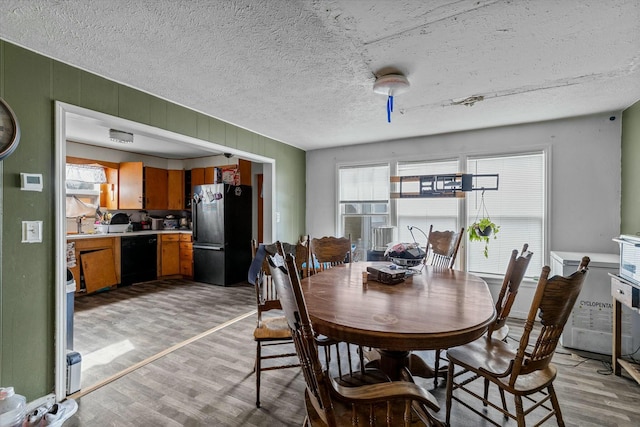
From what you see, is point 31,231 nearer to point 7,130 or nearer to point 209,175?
point 7,130

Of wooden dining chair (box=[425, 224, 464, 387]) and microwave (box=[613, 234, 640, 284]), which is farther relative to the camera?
wooden dining chair (box=[425, 224, 464, 387])

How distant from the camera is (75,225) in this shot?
4887mm

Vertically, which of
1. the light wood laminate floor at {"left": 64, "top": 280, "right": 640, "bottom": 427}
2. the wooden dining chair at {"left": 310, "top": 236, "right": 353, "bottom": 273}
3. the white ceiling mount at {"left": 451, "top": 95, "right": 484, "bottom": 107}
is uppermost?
the white ceiling mount at {"left": 451, "top": 95, "right": 484, "bottom": 107}

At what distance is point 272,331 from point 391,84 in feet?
6.72

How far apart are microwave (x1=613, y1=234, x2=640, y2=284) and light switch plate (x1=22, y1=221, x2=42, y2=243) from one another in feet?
13.6

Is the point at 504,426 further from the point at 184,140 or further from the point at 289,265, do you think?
the point at 184,140

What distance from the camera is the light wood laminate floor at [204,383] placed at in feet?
6.07

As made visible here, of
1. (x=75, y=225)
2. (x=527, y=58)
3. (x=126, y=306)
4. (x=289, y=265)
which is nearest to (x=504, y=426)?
(x=289, y=265)

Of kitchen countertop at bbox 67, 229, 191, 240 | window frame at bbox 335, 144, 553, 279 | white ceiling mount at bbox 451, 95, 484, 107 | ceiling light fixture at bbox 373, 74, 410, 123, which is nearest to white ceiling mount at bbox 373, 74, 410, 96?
ceiling light fixture at bbox 373, 74, 410, 123

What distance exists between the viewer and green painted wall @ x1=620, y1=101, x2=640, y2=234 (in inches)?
109

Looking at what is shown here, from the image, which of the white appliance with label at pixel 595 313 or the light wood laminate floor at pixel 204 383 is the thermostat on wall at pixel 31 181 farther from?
the white appliance with label at pixel 595 313

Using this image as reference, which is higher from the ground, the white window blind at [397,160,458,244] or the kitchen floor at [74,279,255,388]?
the white window blind at [397,160,458,244]

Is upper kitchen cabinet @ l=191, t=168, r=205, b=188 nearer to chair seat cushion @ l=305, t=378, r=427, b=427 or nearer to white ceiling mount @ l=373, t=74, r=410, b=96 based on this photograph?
white ceiling mount @ l=373, t=74, r=410, b=96

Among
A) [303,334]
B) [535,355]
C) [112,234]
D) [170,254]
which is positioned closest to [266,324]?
[303,334]
